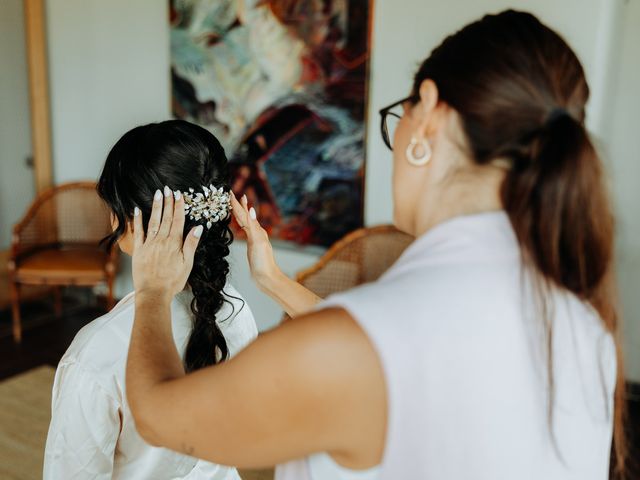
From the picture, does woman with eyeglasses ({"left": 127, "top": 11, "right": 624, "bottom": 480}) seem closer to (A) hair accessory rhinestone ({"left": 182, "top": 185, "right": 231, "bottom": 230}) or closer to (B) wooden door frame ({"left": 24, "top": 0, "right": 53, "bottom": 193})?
(A) hair accessory rhinestone ({"left": 182, "top": 185, "right": 231, "bottom": 230})

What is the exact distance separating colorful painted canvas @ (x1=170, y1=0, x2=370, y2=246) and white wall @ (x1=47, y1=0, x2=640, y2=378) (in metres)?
0.10

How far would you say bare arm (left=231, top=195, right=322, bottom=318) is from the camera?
1.26 meters

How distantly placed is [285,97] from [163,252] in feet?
7.91

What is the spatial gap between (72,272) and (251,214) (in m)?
2.62

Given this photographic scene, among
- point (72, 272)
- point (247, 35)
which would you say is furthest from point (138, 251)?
point (72, 272)

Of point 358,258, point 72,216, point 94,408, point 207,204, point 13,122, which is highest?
point 207,204

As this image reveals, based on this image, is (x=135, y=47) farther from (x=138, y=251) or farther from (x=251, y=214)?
(x=138, y=251)

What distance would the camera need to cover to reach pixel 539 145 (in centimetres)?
67

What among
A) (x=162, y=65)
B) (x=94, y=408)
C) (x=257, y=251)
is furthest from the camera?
(x=162, y=65)

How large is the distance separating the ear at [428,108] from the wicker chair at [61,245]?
3138mm

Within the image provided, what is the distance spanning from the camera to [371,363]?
61cm

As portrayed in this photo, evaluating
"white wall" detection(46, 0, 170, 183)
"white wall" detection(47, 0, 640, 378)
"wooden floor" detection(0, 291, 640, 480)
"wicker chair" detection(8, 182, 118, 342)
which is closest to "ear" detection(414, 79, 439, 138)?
"white wall" detection(47, 0, 640, 378)

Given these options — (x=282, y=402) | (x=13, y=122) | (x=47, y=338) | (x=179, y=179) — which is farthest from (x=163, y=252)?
(x=13, y=122)

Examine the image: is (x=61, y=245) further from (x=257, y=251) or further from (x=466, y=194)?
(x=466, y=194)
